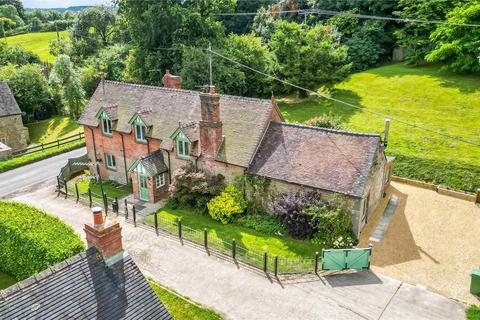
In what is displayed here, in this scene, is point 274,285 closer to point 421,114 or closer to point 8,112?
point 421,114

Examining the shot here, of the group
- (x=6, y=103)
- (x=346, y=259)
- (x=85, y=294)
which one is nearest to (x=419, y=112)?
(x=346, y=259)

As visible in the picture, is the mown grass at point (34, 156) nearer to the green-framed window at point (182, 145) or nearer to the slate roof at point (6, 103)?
the slate roof at point (6, 103)

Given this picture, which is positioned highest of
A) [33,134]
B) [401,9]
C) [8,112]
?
[401,9]

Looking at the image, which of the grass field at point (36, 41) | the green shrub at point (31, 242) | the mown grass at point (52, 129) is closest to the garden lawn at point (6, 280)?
the green shrub at point (31, 242)

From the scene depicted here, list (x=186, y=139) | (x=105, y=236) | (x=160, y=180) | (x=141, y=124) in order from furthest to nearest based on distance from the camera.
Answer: (x=141, y=124)
(x=160, y=180)
(x=186, y=139)
(x=105, y=236)

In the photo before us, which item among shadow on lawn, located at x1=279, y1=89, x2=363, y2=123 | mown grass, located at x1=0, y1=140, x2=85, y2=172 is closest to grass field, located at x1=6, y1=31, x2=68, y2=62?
mown grass, located at x1=0, y1=140, x2=85, y2=172

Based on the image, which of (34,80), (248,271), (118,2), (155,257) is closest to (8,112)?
(34,80)

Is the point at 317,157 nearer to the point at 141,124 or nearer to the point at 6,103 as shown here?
the point at 141,124
